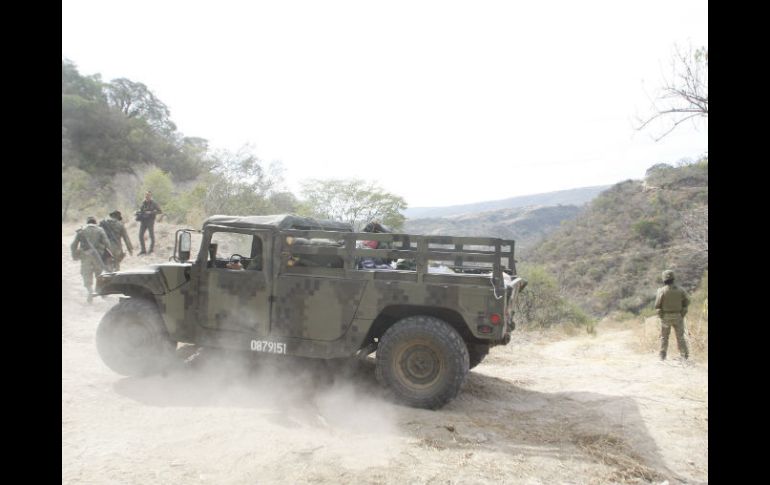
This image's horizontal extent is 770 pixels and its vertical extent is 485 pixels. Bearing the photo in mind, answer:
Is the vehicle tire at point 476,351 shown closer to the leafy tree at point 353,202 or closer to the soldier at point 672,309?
the soldier at point 672,309

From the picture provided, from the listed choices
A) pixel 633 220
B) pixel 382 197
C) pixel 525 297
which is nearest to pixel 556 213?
pixel 633 220

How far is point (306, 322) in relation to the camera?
5.59m

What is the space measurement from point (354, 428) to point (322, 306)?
1326 mm

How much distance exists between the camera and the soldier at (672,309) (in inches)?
333

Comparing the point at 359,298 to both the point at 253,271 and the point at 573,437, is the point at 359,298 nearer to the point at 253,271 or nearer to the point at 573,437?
the point at 253,271

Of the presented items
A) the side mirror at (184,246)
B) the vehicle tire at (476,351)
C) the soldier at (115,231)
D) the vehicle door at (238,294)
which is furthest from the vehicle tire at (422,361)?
the soldier at (115,231)

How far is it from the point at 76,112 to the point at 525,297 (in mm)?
24375

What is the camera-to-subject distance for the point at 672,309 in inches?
335

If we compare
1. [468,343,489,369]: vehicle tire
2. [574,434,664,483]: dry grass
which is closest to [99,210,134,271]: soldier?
[468,343,489,369]: vehicle tire

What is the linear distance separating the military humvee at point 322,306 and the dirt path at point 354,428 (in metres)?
0.42

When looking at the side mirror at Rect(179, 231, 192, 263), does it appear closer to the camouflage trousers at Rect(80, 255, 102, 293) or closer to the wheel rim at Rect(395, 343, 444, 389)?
the wheel rim at Rect(395, 343, 444, 389)

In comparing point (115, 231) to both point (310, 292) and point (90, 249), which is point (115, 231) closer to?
point (90, 249)

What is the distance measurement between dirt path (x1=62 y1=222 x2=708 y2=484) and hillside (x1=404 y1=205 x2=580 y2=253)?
2009 inches
